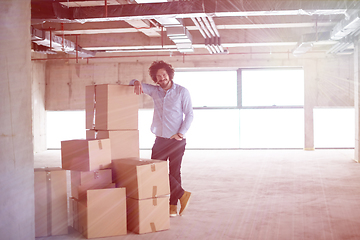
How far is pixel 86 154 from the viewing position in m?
2.90

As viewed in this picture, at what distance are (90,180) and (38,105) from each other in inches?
311

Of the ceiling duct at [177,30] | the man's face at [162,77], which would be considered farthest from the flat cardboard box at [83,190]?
the ceiling duct at [177,30]

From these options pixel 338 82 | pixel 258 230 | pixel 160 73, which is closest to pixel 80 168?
pixel 160 73

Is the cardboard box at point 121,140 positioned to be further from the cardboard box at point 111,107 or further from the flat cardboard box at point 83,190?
the flat cardboard box at point 83,190

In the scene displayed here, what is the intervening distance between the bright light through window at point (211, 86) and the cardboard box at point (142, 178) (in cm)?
756

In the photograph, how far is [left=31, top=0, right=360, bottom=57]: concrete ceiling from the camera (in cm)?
464

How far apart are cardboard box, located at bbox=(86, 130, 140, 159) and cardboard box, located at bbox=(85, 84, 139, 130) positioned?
0.04 m

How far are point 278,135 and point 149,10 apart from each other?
7.17 meters

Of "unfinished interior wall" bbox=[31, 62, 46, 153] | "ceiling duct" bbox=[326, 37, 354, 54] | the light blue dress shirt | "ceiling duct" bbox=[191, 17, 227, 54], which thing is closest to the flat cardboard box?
the light blue dress shirt

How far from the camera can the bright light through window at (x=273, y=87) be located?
10383 mm

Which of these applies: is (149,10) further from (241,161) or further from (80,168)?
(241,161)

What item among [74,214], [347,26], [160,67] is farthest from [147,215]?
[347,26]

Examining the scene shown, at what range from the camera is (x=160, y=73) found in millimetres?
3363

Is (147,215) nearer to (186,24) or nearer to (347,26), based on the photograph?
(347,26)
